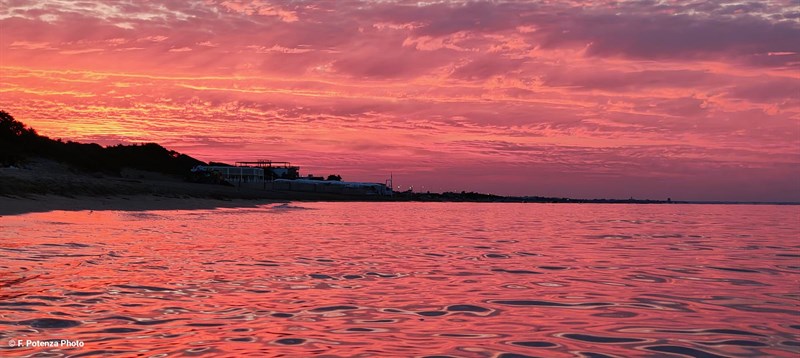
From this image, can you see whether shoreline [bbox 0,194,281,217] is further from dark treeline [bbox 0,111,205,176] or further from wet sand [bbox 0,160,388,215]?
dark treeline [bbox 0,111,205,176]

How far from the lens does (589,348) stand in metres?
8.62

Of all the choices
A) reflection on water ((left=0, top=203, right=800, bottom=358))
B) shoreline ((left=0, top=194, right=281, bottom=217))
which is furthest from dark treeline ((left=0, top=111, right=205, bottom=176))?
reflection on water ((left=0, top=203, right=800, bottom=358))

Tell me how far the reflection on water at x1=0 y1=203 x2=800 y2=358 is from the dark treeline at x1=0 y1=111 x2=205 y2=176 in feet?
196

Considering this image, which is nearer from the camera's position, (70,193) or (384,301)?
(384,301)

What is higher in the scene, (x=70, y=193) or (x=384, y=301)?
(x=70, y=193)

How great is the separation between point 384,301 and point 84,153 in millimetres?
105525

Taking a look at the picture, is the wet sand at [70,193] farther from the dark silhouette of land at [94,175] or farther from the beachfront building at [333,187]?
the beachfront building at [333,187]

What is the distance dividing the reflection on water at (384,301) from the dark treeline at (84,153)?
59717 millimetres

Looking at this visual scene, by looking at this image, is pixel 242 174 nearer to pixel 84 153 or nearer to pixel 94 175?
pixel 84 153

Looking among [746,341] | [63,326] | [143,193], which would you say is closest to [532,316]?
[746,341]

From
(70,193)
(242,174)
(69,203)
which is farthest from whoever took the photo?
(242,174)

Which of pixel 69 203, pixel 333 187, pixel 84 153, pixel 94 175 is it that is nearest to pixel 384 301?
pixel 69 203

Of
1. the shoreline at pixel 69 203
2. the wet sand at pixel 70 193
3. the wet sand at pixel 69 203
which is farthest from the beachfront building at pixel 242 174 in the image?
the wet sand at pixel 69 203

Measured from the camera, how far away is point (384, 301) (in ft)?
39.7
